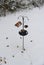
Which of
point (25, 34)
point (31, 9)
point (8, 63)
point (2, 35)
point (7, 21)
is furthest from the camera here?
point (31, 9)

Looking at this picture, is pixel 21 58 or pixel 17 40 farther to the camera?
pixel 17 40

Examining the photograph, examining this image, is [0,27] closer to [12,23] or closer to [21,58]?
[12,23]

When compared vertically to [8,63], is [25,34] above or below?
above

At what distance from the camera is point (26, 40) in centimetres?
187

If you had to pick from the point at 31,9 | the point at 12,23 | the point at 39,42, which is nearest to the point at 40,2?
the point at 31,9

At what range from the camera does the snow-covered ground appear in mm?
1694

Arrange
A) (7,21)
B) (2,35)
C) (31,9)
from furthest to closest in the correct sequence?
(31,9) < (7,21) < (2,35)

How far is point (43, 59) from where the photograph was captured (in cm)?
170

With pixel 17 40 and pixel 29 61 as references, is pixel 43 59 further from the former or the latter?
pixel 17 40

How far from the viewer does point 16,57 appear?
1703mm

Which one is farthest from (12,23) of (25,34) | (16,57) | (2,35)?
(16,57)

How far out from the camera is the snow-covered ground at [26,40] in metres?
1.69

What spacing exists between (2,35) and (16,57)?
Result: 0.30 meters

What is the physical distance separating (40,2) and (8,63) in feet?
2.97
